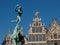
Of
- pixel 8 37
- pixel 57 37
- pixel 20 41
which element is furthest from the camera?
pixel 8 37

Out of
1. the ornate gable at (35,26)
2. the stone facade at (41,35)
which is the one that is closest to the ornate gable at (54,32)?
the stone facade at (41,35)

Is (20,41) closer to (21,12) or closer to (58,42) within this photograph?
(21,12)

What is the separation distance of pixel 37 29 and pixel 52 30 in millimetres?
2706

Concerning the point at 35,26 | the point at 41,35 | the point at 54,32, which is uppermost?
the point at 35,26

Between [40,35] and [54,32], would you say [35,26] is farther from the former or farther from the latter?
[54,32]

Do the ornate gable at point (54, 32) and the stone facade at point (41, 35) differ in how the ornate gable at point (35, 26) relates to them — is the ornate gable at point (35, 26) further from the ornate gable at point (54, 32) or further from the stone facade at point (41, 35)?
the ornate gable at point (54, 32)

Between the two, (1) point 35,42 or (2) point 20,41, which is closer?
(2) point 20,41

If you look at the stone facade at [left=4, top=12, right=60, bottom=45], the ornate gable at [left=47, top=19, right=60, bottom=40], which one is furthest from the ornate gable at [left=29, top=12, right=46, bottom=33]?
the ornate gable at [left=47, top=19, right=60, bottom=40]

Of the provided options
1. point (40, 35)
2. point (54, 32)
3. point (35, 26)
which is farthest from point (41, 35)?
point (54, 32)

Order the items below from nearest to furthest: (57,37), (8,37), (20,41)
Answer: (20,41), (57,37), (8,37)

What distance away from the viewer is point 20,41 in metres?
22.0

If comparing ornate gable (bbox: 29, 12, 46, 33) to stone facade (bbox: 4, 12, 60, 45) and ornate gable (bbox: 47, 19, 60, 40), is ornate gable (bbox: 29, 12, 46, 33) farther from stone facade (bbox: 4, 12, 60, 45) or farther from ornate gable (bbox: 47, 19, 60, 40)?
ornate gable (bbox: 47, 19, 60, 40)

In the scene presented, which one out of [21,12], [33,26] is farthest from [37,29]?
[21,12]

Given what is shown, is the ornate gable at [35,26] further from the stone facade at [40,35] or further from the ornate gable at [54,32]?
the ornate gable at [54,32]
